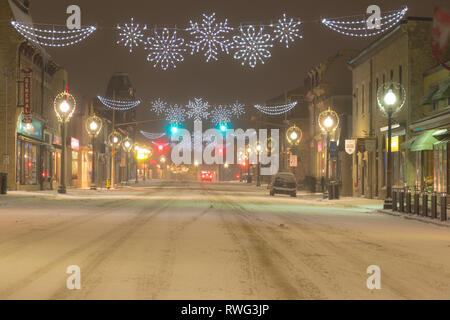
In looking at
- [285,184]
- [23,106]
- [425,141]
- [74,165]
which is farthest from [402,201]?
[74,165]

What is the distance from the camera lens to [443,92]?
28.9m

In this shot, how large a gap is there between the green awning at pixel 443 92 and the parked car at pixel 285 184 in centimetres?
1571

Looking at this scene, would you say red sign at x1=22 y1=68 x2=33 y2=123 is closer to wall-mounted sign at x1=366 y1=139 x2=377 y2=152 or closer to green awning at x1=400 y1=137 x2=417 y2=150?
wall-mounted sign at x1=366 y1=139 x2=377 y2=152

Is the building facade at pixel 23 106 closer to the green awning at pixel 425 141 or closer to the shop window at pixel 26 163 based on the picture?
the shop window at pixel 26 163

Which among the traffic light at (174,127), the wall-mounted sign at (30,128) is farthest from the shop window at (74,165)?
the traffic light at (174,127)

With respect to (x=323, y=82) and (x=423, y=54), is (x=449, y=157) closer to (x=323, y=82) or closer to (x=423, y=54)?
(x=423, y=54)

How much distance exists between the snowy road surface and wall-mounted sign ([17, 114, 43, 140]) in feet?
78.9

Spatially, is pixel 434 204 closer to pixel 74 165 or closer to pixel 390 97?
pixel 390 97

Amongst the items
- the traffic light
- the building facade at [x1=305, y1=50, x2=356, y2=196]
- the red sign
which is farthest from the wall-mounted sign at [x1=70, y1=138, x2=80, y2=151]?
the building facade at [x1=305, y1=50, x2=356, y2=196]

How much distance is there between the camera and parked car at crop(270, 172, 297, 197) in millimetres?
44406

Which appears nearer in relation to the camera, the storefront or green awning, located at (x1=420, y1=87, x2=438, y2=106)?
green awning, located at (x1=420, y1=87, x2=438, y2=106)

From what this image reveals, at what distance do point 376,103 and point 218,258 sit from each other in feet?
101
